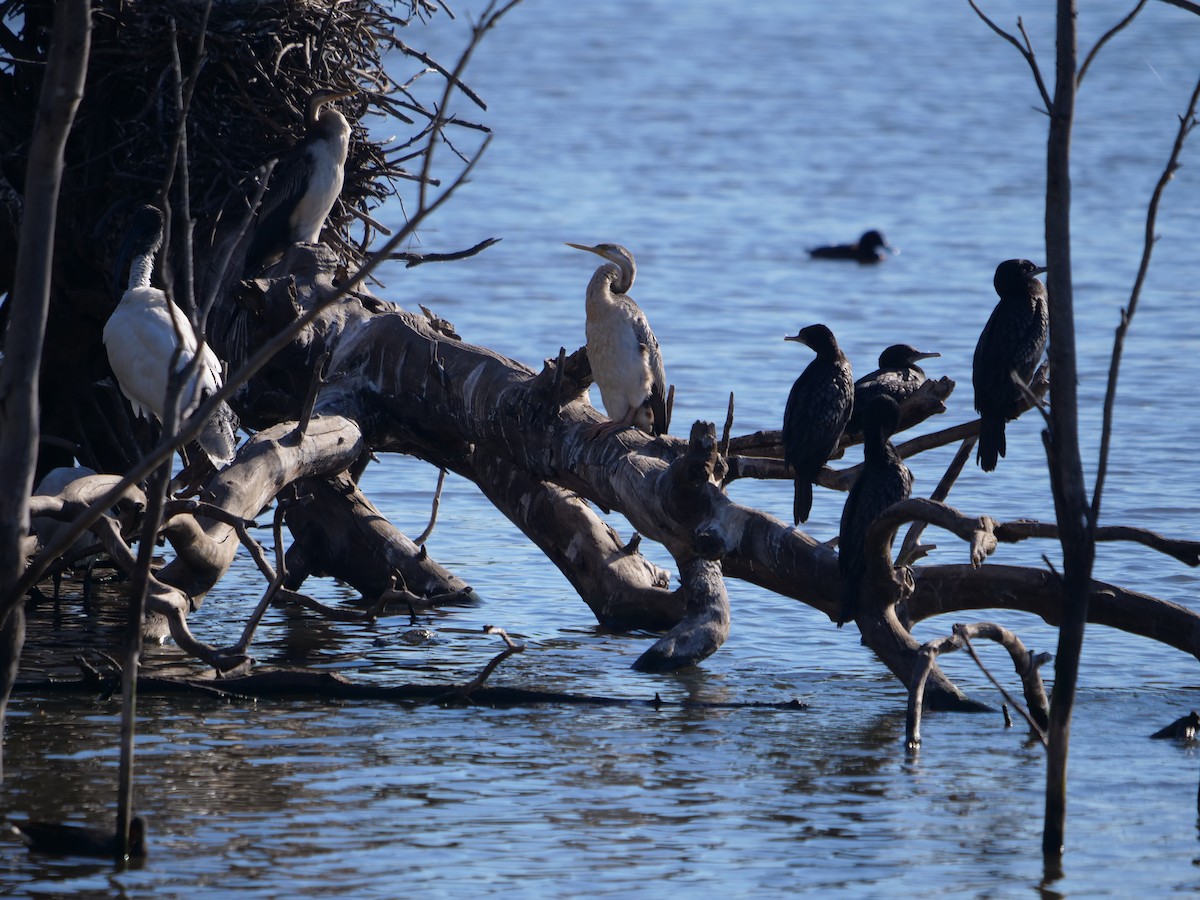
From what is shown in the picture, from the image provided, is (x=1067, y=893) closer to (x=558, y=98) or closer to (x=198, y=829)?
(x=198, y=829)

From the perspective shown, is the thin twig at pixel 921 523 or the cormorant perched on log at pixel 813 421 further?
the cormorant perched on log at pixel 813 421

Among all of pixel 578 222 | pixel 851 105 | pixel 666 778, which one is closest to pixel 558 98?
pixel 851 105

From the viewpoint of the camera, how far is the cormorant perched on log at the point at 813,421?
6.56m

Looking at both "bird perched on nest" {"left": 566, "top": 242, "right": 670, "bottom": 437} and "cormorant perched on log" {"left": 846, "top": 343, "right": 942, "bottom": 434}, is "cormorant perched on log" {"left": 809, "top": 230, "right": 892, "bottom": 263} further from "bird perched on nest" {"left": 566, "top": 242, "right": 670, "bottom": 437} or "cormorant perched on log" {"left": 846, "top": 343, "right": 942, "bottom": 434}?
"cormorant perched on log" {"left": 846, "top": 343, "right": 942, "bottom": 434}

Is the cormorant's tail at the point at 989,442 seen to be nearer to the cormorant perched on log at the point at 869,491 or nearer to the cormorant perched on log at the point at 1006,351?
the cormorant perched on log at the point at 1006,351

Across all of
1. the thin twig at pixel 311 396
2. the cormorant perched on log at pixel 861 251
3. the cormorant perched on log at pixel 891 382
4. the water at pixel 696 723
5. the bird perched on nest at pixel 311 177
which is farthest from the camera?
the cormorant perched on log at pixel 861 251

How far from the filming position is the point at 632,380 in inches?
286

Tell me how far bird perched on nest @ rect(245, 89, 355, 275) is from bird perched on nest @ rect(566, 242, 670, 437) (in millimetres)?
1450

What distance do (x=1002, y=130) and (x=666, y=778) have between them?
1084 inches

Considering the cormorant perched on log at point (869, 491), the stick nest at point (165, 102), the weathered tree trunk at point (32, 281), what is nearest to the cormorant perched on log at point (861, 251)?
the stick nest at point (165, 102)

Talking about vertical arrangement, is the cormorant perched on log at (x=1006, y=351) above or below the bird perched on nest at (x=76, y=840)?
above


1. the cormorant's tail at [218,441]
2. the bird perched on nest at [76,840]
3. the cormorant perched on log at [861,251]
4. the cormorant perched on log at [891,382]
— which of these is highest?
the cormorant perched on log at [891,382]

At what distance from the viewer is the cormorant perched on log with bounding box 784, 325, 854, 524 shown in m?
6.56

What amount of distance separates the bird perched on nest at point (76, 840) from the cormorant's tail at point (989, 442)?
3360 mm
